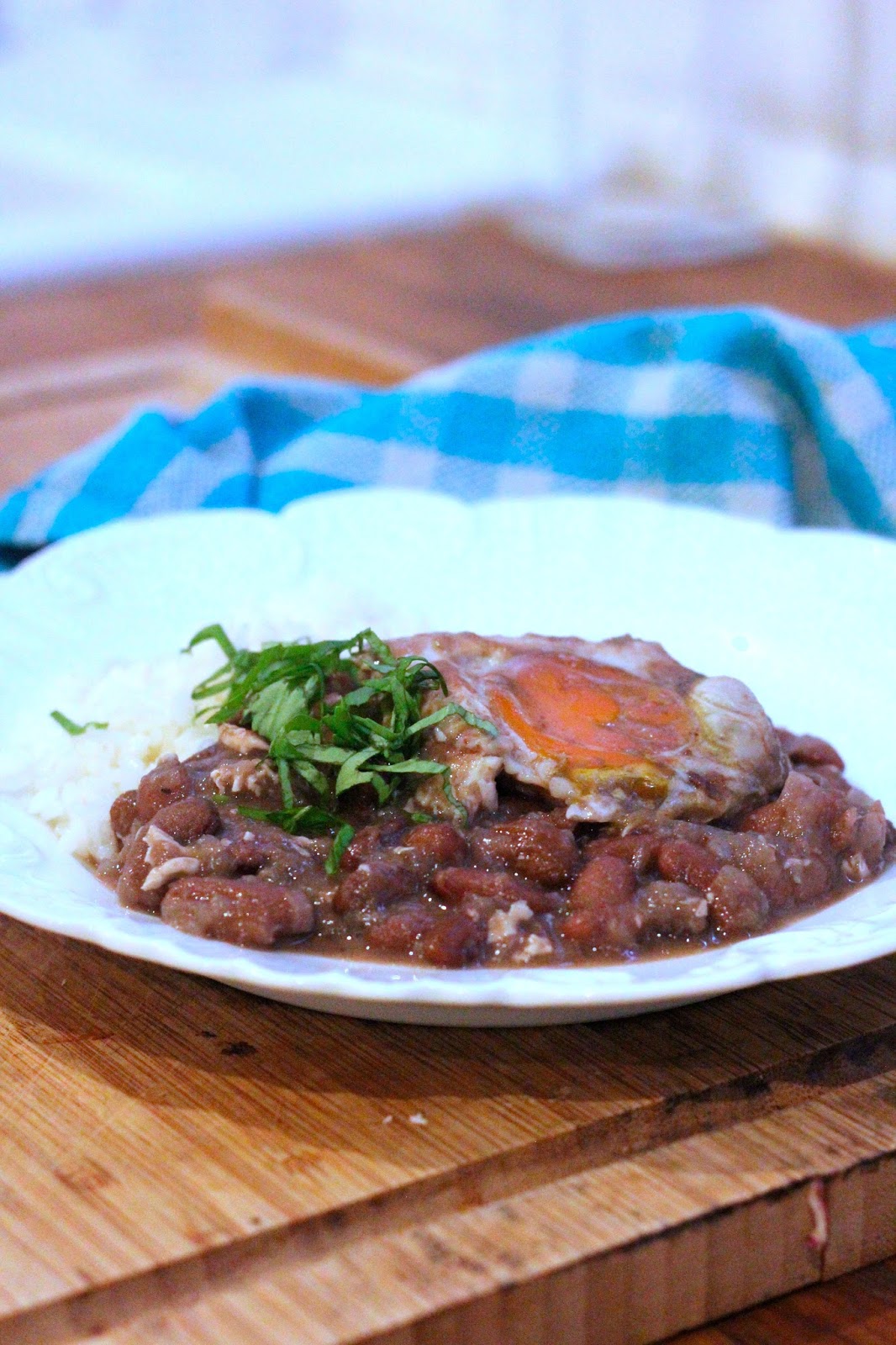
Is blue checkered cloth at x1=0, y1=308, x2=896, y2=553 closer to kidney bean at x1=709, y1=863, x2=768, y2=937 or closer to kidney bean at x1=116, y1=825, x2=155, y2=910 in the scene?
kidney bean at x1=116, y1=825, x2=155, y2=910

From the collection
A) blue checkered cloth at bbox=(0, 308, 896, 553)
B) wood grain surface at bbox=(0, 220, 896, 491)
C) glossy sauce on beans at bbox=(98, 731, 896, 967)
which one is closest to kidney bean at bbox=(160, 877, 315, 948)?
glossy sauce on beans at bbox=(98, 731, 896, 967)

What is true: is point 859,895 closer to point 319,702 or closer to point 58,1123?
point 319,702

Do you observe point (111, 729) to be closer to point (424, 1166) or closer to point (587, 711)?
point (587, 711)

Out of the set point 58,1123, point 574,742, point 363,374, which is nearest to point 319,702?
point 574,742

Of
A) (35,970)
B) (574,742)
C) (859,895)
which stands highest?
(574,742)

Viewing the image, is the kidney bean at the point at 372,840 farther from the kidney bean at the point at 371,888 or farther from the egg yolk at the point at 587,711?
the egg yolk at the point at 587,711

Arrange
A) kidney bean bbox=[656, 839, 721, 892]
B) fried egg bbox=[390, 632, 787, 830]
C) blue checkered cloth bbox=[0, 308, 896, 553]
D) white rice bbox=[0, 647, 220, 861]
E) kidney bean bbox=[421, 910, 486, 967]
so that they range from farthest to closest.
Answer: blue checkered cloth bbox=[0, 308, 896, 553] < white rice bbox=[0, 647, 220, 861] < fried egg bbox=[390, 632, 787, 830] < kidney bean bbox=[656, 839, 721, 892] < kidney bean bbox=[421, 910, 486, 967]
